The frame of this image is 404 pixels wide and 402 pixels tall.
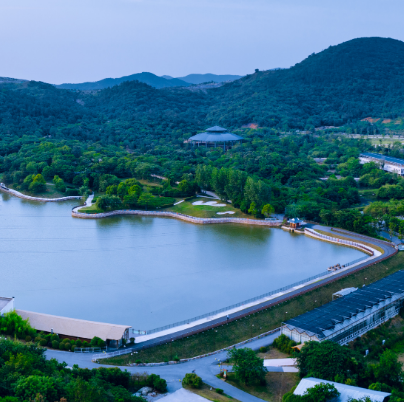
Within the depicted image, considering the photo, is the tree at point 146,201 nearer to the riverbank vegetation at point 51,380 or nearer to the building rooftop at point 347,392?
the riverbank vegetation at point 51,380

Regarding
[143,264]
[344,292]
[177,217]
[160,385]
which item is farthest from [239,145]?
[160,385]

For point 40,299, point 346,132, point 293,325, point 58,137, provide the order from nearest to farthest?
point 293,325 < point 40,299 < point 58,137 < point 346,132

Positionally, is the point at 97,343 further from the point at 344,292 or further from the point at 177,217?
the point at 177,217

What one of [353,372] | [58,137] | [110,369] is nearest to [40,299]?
[110,369]

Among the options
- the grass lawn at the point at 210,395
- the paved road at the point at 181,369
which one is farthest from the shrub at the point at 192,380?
the paved road at the point at 181,369

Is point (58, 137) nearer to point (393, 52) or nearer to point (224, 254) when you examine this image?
point (224, 254)
